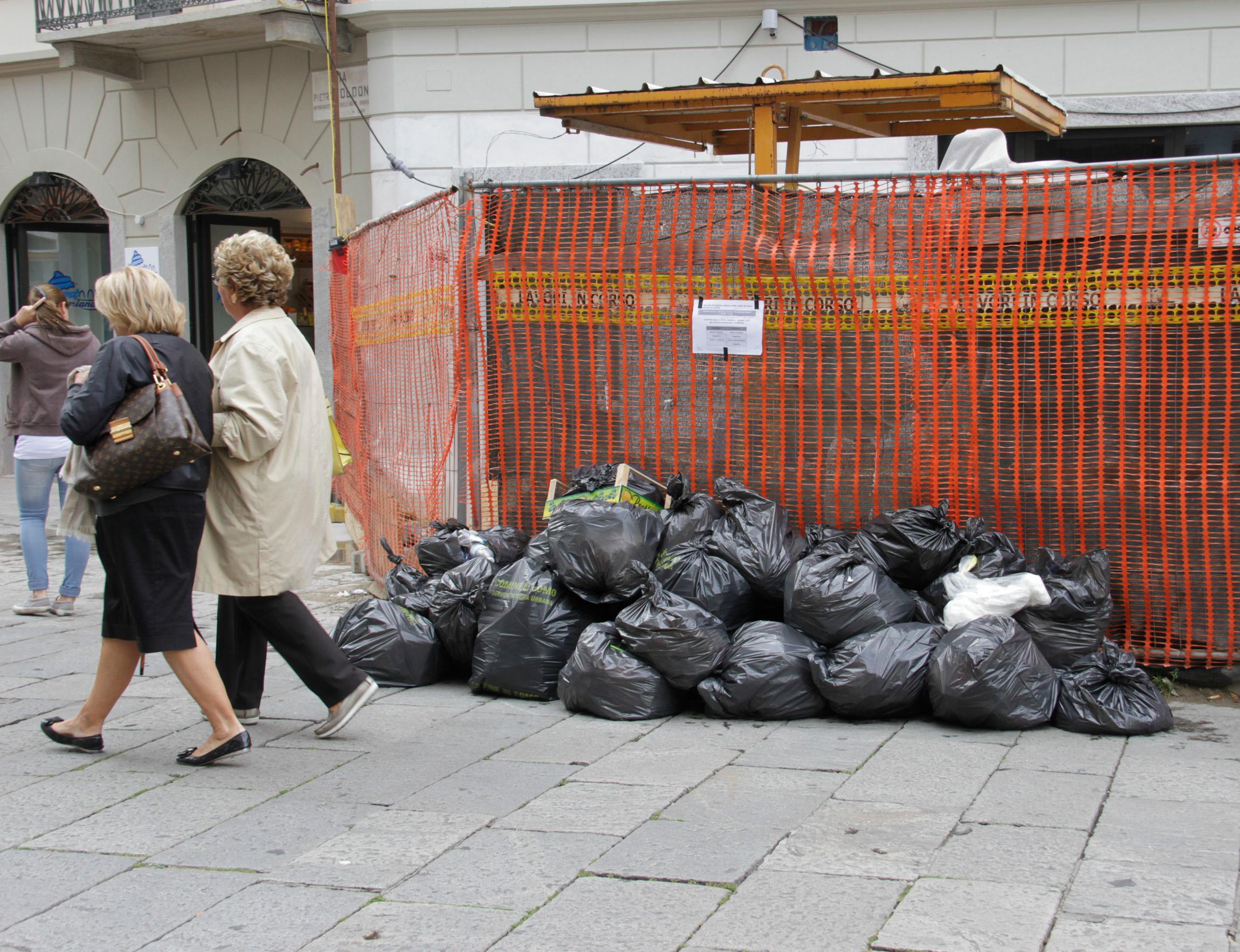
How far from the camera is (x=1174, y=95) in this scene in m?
10.5

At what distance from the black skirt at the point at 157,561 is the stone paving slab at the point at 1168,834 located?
282cm

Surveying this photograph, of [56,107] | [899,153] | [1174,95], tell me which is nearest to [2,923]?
[899,153]

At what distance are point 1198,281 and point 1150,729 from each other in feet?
5.65

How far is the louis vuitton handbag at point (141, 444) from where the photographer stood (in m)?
3.92

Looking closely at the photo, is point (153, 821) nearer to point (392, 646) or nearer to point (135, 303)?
point (392, 646)

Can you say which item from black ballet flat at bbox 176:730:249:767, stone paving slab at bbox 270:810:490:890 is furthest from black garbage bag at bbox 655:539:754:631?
black ballet flat at bbox 176:730:249:767

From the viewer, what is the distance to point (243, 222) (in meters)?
13.8

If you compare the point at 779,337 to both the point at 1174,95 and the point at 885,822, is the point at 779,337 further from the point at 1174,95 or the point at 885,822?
the point at 1174,95

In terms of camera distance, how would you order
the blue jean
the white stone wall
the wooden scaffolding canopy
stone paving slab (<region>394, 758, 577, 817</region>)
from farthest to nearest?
the white stone wall, the blue jean, the wooden scaffolding canopy, stone paving slab (<region>394, 758, 577, 817</region>)

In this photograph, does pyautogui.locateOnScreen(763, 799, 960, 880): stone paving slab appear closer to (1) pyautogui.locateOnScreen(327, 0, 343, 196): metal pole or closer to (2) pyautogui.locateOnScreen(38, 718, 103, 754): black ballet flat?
(2) pyautogui.locateOnScreen(38, 718, 103, 754): black ballet flat

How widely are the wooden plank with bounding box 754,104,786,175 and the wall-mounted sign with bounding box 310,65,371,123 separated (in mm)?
6686

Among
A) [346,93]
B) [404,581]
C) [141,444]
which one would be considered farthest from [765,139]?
[346,93]

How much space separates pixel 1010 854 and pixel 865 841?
38 cm

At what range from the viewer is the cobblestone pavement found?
2918 millimetres
